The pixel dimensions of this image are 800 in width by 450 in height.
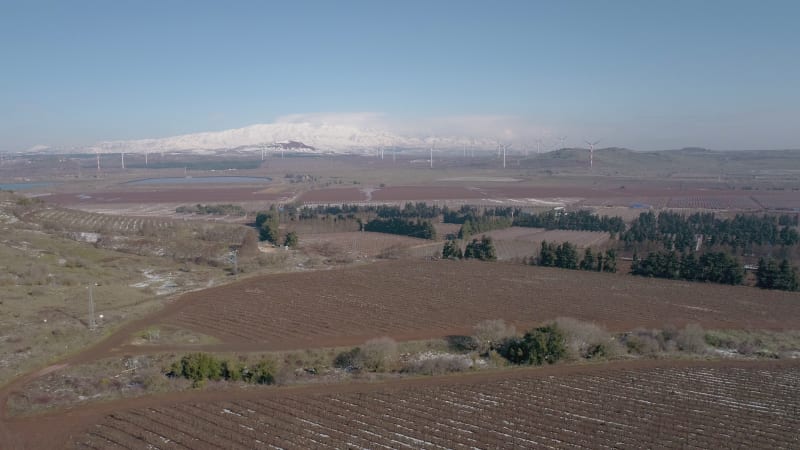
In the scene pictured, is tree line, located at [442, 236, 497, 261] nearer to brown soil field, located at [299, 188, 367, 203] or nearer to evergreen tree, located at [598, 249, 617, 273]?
evergreen tree, located at [598, 249, 617, 273]

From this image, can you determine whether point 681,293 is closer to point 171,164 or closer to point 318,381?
point 318,381

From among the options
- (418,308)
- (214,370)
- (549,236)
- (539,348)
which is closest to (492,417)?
(539,348)

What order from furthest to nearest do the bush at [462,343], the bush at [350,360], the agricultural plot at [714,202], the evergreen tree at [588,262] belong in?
the agricultural plot at [714,202], the evergreen tree at [588,262], the bush at [462,343], the bush at [350,360]

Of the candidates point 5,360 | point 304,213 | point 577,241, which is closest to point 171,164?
point 304,213

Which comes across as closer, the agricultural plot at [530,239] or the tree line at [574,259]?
the tree line at [574,259]

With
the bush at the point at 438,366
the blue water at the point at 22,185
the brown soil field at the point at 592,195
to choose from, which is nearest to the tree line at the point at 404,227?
the brown soil field at the point at 592,195

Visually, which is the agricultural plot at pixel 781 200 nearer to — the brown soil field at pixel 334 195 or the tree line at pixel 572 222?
the tree line at pixel 572 222
